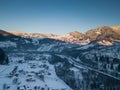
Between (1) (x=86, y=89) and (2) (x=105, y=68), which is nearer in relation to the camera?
(1) (x=86, y=89)

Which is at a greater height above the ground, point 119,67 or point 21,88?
point 119,67

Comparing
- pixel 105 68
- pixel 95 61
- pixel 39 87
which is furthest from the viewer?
pixel 95 61

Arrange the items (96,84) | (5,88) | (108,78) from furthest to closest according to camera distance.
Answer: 1. (5,88)
2. (108,78)
3. (96,84)

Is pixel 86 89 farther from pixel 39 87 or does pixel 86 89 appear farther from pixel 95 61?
pixel 95 61

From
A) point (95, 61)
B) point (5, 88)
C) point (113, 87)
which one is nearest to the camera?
point (113, 87)

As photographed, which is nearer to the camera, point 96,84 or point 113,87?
point 113,87

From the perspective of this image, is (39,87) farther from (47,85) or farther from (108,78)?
(108,78)

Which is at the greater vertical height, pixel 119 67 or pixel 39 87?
pixel 119 67

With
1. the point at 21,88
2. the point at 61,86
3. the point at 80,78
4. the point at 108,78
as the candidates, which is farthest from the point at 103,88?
the point at 21,88

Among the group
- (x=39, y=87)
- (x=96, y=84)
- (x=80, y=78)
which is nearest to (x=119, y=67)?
(x=80, y=78)
